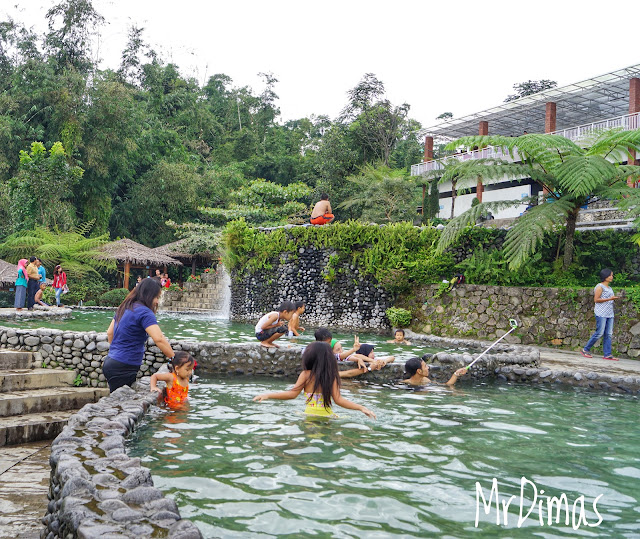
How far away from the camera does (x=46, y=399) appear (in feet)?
24.4

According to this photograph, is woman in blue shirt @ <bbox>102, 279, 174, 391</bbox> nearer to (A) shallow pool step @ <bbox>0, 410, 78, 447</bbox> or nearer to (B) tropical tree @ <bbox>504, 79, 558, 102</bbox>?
(A) shallow pool step @ <bbox>0, 410, 78, 447</bbox>

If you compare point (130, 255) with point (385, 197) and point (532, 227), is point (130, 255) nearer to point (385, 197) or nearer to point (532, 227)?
point (385, 197)

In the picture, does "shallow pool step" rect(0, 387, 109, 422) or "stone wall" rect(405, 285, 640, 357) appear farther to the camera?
"stone wall" rect(405, 285, 640, 357)

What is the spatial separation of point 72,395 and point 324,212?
921cm

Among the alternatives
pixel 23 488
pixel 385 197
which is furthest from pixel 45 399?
pixel 385 197

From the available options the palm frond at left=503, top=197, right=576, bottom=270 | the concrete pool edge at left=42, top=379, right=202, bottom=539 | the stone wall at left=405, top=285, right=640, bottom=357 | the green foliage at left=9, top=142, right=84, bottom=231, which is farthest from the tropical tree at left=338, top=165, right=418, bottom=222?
the concrete pool edge at left=42, top=379, right=202, bottom=539

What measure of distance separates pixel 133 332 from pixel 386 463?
2859 mm

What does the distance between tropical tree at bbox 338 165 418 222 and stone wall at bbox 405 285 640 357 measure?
13684mm

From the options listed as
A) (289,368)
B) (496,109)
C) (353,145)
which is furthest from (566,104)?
(289,368)

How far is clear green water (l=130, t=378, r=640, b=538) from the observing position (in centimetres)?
377

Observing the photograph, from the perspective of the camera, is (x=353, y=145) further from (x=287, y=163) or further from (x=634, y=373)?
(x=634, y=373)

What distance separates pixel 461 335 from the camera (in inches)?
621

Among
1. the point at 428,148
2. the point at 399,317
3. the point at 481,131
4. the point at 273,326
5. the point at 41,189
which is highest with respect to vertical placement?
the point at 481,131

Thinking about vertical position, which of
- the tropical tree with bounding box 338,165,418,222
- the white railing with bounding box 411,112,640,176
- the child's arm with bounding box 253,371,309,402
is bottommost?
the child's arm with bounding box 253,371,309,402
